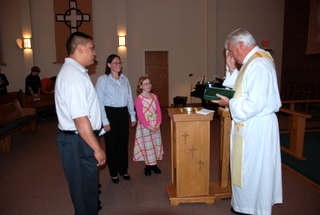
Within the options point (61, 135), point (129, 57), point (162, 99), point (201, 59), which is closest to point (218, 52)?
point (201, 59)

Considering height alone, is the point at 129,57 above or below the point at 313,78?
above

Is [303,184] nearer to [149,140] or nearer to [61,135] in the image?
[149,140]

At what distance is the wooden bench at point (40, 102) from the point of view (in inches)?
279

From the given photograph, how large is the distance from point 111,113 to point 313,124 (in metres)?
5.68

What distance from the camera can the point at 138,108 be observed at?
3348mm

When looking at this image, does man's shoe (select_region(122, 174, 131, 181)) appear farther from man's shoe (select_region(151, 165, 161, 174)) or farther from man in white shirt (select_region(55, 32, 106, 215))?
man in white shirt (select_region(55, 32, 106, 215))

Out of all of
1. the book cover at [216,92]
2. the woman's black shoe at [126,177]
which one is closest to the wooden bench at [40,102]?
the woman's black shoe at [126,177]

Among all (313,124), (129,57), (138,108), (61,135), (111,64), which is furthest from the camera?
(129,57)

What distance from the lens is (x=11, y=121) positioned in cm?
522

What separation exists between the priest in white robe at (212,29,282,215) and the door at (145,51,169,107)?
25.4ft

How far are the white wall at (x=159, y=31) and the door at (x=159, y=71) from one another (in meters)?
0.20

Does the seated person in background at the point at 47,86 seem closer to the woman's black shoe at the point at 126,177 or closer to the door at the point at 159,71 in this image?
the door at the point at 159,71

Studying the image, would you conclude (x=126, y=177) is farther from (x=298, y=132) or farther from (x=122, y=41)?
(x=122, y=41)

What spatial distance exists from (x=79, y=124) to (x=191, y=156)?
132 centimetres
